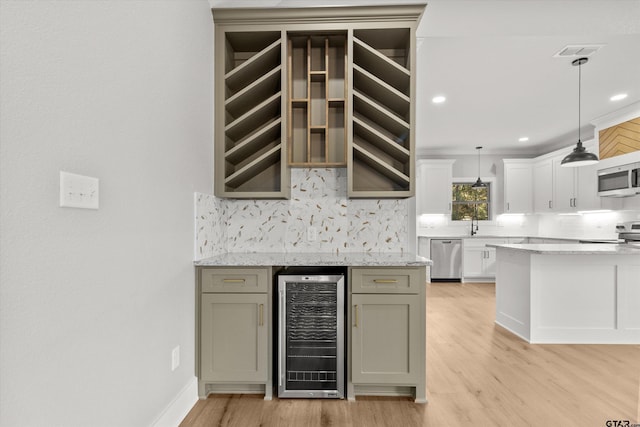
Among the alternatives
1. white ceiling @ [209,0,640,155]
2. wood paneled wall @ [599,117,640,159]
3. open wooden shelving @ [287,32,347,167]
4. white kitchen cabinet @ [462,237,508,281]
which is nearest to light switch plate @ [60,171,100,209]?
open wooden shelving @ [287,32,347,167]

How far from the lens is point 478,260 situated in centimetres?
682

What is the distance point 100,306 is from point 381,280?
1562 millimetres

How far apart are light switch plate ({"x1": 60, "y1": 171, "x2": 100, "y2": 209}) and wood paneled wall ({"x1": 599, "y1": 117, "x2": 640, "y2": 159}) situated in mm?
5946

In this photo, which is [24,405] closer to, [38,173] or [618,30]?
[38,173]

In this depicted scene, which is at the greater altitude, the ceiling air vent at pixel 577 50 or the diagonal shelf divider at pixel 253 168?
the ceiling air vent at pixel 577 50

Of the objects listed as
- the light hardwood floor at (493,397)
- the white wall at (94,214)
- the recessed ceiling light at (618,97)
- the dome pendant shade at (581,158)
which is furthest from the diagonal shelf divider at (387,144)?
the recessed ceiling light at (618,97)

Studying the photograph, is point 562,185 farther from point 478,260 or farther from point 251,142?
point 251,142

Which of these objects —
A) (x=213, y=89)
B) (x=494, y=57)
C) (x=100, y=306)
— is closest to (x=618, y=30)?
(x=494, y=57)

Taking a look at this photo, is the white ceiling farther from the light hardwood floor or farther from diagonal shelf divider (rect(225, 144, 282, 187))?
the light hardwood floor

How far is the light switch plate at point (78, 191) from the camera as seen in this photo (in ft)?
3.71

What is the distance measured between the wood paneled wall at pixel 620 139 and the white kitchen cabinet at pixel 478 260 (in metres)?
2.41

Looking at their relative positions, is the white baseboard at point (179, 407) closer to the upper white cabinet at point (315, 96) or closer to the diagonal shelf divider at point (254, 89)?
the upper white cabinet at point (315, 96)

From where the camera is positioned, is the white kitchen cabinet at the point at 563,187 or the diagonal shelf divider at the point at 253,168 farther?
the white kitchen cabinet at the point at 563,187

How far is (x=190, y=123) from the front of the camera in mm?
2164
